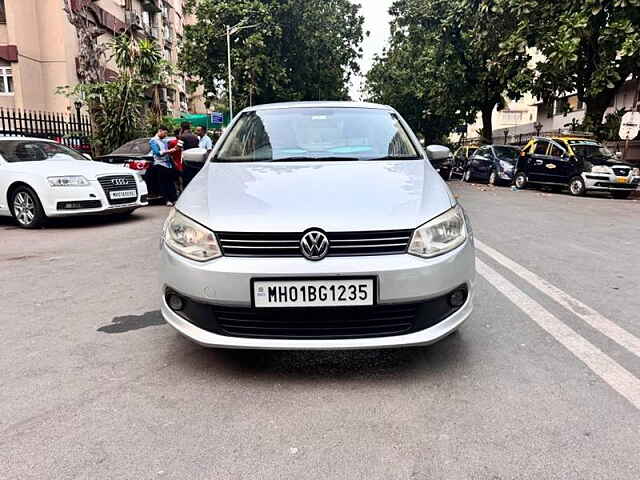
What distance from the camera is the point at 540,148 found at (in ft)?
56.4

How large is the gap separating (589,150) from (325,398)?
1589 cm

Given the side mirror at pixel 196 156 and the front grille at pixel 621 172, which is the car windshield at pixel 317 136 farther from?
the front grille at pixel 621 172

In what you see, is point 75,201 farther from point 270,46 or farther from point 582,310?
point 270,46

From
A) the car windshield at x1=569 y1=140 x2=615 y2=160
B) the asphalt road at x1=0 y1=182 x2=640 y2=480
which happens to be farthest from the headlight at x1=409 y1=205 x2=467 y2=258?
the car windshield at x1=569 y1=140 x2=615 y2=160

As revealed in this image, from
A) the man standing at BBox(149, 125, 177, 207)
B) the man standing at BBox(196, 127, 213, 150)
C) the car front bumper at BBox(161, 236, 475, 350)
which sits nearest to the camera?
the car front bumper at BBox(161, 236, 475, 350)

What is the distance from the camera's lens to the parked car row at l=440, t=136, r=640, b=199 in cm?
1512

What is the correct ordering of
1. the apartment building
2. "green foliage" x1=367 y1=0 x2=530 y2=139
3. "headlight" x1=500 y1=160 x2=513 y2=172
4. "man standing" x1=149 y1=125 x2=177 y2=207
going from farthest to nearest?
the apartment building
"headlight" x1=500 y1=160 x2=513 y2=172
"green foliage" x1=367 y1=0 x2=530 y2=139
"man standing" x1=149 y1=125 x2=177 y2=207

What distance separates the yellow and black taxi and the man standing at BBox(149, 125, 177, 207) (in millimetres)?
11296

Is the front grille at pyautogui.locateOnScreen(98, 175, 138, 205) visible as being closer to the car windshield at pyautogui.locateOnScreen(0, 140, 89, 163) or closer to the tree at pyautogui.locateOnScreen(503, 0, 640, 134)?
the car windshield at pyautogui.locateOnScreen(0, 140, 89, 163)

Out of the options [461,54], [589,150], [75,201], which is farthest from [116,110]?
[461,54]

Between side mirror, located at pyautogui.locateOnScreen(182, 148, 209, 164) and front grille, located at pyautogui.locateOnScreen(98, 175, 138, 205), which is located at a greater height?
side mirror, located at pyautogui.locateOnScreen(182, 148, 209, 164)

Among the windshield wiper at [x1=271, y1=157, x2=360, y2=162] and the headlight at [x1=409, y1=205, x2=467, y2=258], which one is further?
the windshield wiper at [x1=271, y1=157, x2=360, y2=162]

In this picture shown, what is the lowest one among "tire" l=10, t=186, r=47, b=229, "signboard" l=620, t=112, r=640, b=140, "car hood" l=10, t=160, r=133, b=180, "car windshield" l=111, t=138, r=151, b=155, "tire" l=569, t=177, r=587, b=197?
"tire" l=569, t=177, r=587, b=197

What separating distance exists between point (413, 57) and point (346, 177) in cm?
3391
